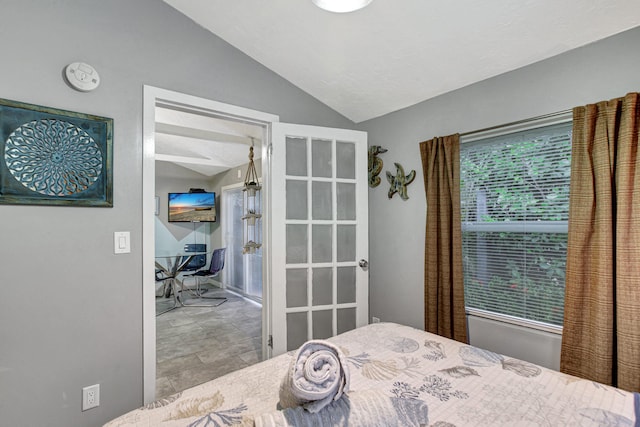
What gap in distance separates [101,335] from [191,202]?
15.9 ft

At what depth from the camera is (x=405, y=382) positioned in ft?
4.09

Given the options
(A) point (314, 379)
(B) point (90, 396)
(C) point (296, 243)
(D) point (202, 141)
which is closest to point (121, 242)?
(B) point (90, 396)

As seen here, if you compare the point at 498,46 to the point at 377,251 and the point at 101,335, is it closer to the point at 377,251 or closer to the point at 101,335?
the point at 377,251

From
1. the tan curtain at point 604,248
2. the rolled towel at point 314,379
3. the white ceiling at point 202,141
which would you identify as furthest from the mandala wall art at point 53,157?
the tan curtain at point 604,248

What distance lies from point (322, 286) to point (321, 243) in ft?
1.20

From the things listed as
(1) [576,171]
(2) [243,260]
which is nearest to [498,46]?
(1) [576,171]

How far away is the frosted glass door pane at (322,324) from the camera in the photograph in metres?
2.63

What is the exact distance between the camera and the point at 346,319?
108 inches

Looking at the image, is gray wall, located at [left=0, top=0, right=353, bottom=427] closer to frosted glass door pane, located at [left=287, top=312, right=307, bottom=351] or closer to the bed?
the bed

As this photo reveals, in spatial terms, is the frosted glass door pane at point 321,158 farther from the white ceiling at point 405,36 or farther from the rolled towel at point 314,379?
the rolled towel at point 314,379

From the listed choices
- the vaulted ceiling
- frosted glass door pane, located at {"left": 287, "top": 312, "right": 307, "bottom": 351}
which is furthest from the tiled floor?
the vaulted ceiling

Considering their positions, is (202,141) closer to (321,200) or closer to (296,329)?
(321,200)

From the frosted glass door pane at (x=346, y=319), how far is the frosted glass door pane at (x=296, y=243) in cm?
59

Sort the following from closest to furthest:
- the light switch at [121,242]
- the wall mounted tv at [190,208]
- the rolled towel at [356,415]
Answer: the rolled towel at [356,415] < the light switch at [121,242] < the wall mounted tv at [190,208]
